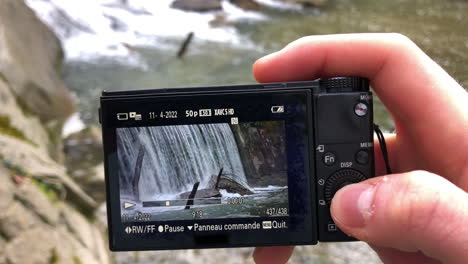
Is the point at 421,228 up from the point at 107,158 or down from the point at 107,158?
down

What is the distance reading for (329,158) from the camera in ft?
3.92

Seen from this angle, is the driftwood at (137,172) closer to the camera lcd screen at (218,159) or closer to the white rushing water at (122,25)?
the camera lcd screen at (218,159)

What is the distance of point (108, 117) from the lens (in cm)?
120

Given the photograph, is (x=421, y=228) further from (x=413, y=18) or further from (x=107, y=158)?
(x=413, y=18)

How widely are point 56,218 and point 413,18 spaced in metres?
7.43

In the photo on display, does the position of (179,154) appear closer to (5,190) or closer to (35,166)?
(5,190)

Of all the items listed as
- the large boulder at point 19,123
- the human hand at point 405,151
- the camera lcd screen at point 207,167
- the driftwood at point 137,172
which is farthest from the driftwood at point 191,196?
the large boulder at point 19,123

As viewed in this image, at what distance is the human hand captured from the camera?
93 cm

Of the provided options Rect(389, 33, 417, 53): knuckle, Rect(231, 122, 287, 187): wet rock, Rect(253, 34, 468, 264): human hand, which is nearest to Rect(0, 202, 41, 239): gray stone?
Rect(253, 34, 468, 264): human hand

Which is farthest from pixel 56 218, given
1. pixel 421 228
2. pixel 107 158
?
pixel 421 228

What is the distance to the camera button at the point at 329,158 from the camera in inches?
46.9

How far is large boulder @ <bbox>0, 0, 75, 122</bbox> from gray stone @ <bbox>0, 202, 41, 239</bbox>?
6.40ft

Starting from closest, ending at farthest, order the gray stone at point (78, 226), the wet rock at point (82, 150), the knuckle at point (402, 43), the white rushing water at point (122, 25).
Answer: the knuckle at point (402, 43) < the gray stone at point (78, 226) < the wet rock at point (82, 150) < the white rushing water at point (122, 25)

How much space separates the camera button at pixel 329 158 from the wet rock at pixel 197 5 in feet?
28.7
